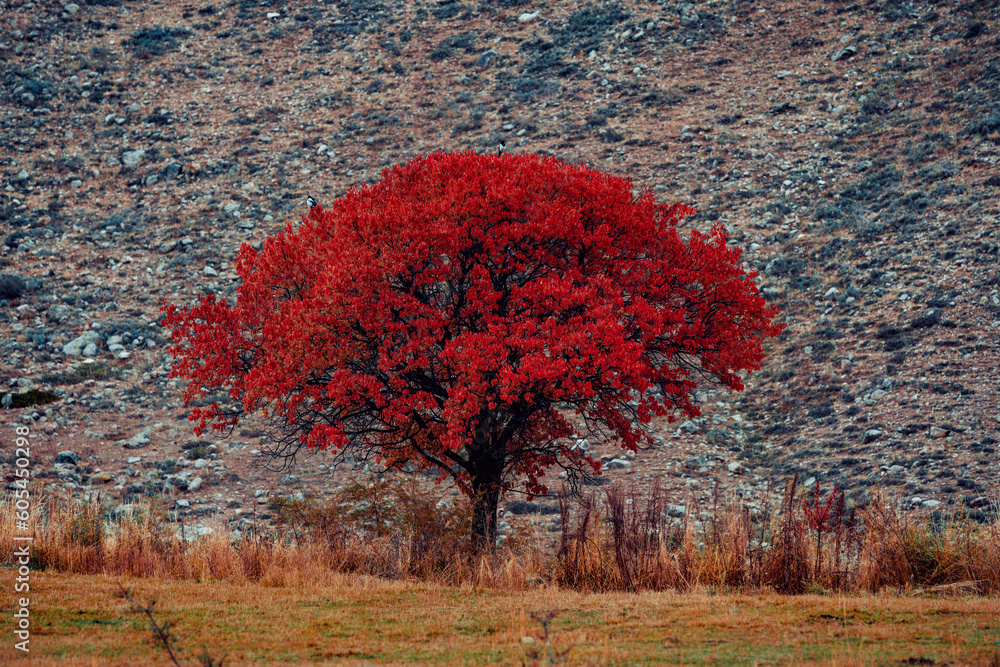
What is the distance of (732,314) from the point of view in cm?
1260

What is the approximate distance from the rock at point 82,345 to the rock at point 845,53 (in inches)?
1121

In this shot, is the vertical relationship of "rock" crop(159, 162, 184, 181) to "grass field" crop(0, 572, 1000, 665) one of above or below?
above

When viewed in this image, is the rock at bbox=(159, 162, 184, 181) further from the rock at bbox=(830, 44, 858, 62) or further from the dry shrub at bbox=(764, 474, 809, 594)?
the dry shrub at bbox=(764, 474, 809, 594)

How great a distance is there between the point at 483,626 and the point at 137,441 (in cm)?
1585

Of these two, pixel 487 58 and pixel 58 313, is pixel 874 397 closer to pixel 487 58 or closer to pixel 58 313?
pixel 58 313

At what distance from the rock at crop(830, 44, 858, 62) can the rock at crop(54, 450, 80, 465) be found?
97.1 ft

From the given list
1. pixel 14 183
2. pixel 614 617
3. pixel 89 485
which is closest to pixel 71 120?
pixel 14 183

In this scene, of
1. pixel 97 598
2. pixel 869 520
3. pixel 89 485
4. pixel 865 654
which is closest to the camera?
pixel 865 654

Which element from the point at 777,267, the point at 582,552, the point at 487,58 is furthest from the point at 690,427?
the point at 487,58

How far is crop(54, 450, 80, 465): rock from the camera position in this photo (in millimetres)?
19719

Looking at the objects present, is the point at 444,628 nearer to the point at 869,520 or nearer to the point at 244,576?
the point at 244,576

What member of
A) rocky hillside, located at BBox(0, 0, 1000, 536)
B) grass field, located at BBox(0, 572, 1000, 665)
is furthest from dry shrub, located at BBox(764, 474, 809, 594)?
rocky hillside, located at BBox(0, 0, 1000, 536)

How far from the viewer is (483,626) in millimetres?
8250

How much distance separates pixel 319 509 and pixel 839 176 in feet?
71.9
